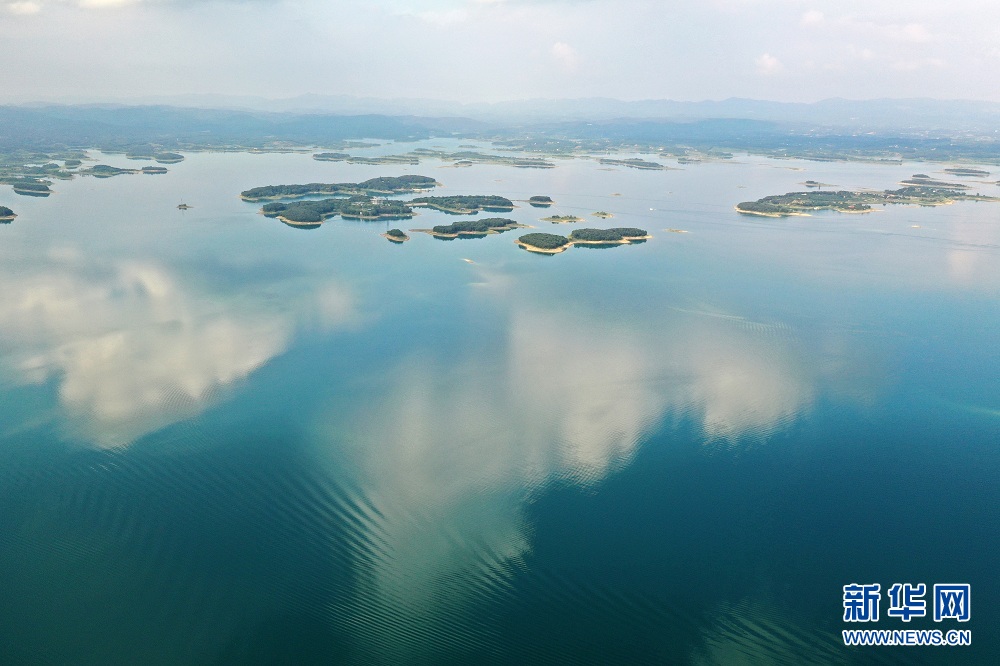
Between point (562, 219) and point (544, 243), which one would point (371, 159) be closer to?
point (562, 219)

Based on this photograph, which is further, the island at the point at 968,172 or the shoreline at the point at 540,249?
the island at the point at 968,172

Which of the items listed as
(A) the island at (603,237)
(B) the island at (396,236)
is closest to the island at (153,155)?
(B) the island at (396,236)

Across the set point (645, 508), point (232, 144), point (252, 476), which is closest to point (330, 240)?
point (252, 476)

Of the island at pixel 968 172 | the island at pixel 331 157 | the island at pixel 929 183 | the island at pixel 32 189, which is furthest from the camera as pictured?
the island at pixel 331 157

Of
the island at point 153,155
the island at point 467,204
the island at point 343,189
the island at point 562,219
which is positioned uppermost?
the island at point 153,155

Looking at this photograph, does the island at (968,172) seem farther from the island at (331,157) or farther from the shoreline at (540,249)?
the island at (331,157)

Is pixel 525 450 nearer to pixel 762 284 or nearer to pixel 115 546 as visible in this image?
pixel 115 546

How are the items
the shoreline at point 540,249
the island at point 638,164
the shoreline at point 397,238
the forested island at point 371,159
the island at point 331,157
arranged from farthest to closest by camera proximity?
the island at point 331,157 → the forested island at point 371,159 → the island at point 638,164 → the shoreline at point 397,238 → the shoreline at point 540,249

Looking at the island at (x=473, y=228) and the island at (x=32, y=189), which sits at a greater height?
the island at (x=32, y=189)

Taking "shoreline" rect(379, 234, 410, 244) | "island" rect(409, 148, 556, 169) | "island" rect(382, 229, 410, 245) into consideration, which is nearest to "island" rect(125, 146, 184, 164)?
"island" rect(409, 148, 556, 169)
